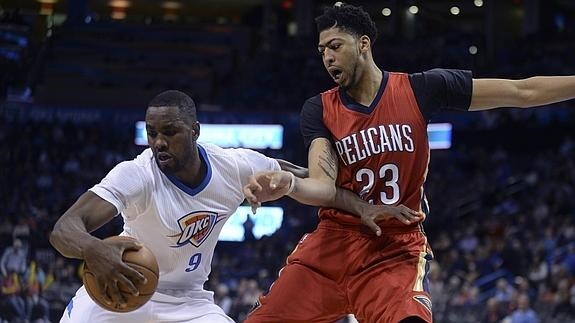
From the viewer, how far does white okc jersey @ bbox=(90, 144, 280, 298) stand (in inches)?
188

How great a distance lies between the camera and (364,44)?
537 centimetres

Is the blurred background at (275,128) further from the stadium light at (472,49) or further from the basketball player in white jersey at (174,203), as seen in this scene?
the basketball player in white jersey at (174,203)

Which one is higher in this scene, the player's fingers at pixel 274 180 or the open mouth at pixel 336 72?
the open mouth at pixel 336 72

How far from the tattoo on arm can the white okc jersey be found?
1.17 feet

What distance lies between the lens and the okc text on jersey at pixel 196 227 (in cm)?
493

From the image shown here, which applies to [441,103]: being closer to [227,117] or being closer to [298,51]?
[227,117]

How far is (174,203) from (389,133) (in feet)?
3.90

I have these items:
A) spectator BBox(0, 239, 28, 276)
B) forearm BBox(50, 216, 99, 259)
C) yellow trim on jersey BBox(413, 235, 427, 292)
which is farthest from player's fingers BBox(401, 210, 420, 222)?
spectator BBox(0, 239, 28, 276)

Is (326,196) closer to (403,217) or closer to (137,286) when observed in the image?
(403,217)

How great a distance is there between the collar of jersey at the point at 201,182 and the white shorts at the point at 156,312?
54cm

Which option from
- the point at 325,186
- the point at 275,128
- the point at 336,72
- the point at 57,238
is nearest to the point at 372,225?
the point at 325,186

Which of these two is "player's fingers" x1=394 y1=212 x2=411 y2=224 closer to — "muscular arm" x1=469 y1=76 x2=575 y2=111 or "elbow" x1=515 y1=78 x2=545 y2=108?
"muscular arm" x1=469 y1=76 x2=575 y2=111

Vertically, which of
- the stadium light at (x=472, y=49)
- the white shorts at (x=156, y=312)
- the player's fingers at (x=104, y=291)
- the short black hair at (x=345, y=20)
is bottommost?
the white shorts at (x=156, y=312)

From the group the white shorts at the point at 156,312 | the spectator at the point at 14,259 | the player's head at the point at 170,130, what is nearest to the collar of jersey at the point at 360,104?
the player's head at the point at 170,130
